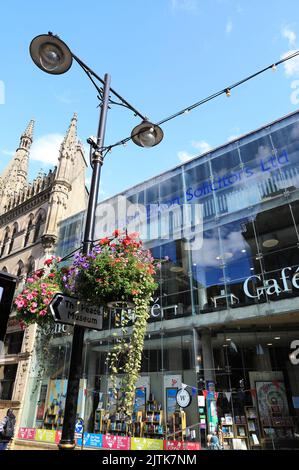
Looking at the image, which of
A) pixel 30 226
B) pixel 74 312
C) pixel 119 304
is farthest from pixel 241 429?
pixel 30 226

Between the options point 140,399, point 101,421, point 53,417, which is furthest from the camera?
point 53,417

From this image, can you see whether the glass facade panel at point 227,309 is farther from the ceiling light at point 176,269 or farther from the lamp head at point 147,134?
the lamp head at point 147,134

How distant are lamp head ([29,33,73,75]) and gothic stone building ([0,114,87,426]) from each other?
16.8 m

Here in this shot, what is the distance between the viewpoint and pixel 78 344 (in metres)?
4.24

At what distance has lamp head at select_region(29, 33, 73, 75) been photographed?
19.0 feet

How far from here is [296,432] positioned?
481 inches

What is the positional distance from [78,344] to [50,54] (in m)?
5.20

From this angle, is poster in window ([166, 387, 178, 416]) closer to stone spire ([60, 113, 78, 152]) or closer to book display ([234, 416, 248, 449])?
book display ([234, 416, 248, 449])

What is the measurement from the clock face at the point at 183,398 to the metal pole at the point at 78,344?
10160mm

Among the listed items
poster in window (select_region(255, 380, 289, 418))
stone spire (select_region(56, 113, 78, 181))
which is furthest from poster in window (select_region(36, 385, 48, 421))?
stone spire (select_region(56, 113, 78, 181))

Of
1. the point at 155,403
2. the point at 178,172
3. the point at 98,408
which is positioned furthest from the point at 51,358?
the point at 178,172

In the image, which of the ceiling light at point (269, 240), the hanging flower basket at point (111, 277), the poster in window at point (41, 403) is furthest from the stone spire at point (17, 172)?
the hanging flower basket at point (111, 277)

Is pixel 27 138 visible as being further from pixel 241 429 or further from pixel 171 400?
pixel 241 429

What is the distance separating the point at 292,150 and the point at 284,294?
6.40 m
